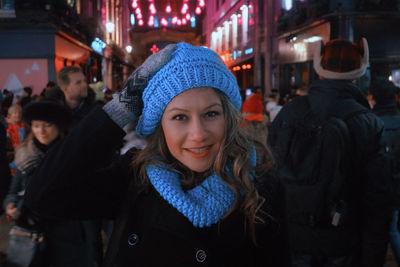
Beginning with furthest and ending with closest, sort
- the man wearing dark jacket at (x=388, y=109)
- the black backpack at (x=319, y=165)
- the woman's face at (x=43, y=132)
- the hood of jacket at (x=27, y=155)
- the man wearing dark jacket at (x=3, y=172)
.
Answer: the man wearing dark jacket at (x=388, y=109) → the man wearing dark jacket at (x=3, y=172) → the woman's face at (x=43, y=132) → the hood of jacket at (x=27, y=155) → the black backpack at (x=319, y=165)

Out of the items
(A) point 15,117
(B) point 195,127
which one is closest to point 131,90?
(B) point 195,127

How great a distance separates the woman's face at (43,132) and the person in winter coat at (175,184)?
185 centimetres

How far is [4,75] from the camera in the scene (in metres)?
12.6

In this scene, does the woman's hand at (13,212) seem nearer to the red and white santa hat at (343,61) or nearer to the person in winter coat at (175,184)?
the person in winter coat at (175,184)

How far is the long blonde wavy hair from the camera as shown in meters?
1.74

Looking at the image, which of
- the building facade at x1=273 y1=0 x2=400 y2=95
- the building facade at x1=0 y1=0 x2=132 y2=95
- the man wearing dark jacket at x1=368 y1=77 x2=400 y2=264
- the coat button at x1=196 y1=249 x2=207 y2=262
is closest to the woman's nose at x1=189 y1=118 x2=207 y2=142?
the coat button at x1=196 y1=249 x2=207 y2=262

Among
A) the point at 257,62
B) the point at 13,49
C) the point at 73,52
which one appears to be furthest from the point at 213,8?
the point at 13,49

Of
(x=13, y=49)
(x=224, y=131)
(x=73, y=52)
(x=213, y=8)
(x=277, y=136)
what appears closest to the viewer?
(x=224, y=131)

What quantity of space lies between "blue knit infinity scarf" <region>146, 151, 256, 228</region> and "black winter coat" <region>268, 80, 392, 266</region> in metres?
1.06

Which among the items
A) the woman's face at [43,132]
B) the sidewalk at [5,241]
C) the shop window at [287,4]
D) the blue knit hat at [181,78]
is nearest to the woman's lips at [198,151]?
the blue knit hat at [181,78]

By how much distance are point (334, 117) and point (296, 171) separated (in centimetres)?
46

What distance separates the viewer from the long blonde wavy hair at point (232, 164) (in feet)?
5.69

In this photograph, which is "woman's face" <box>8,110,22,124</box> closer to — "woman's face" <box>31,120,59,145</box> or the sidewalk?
the sidewalk

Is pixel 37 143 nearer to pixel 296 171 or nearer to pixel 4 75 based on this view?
pixel 296 171
